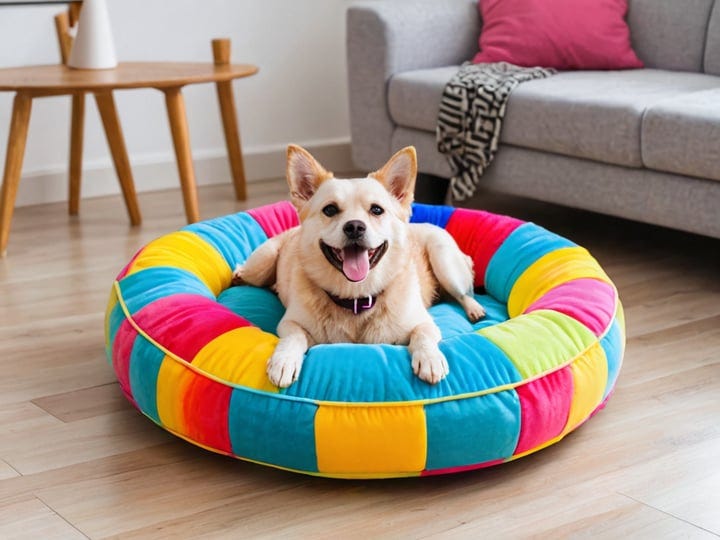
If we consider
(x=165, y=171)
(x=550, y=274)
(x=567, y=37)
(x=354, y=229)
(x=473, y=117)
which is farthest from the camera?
(x=165, y=171)

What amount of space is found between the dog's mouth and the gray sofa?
4.68ft

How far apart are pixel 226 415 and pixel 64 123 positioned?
2746 mm

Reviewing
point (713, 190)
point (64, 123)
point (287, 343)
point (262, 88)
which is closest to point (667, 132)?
point (713, 190)

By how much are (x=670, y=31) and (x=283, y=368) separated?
2697 mm

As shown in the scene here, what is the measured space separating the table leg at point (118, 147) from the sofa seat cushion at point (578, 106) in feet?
3.58

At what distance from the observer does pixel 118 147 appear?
12.9 feet

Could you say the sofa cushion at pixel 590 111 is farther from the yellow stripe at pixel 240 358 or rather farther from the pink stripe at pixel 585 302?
the yellow stripe at pixel 240 358

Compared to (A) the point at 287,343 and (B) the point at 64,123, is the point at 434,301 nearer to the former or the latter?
(A) the point at 287,343

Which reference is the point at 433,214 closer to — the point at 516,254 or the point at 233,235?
the point at 516,254

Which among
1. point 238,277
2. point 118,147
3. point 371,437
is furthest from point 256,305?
point 118,147

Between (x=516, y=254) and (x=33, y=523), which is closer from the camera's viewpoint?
(x=33, y=523)

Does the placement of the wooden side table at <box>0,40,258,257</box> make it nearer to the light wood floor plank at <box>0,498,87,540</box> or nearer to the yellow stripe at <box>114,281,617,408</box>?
the yellow stripe at <box>114,281,617,408</box>

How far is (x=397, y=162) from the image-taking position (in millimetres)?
2186

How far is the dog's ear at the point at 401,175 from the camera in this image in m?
2.17
